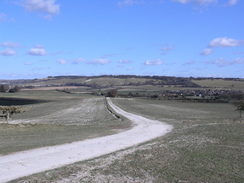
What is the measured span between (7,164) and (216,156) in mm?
9564

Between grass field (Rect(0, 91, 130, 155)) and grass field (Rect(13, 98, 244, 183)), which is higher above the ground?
grass field (Rect(13, 98, 244, 183))

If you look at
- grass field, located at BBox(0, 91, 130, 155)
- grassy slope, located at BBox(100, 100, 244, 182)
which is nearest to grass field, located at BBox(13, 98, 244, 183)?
grassy slope, located at BBox(100, 100, 244, 182)

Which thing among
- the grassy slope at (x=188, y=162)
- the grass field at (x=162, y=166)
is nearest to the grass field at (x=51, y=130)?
the grass field at (x=162, y=166)

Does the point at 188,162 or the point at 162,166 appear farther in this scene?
the point at 188,162

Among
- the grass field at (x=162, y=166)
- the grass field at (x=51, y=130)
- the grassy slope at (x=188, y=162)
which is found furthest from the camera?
the grass field at (x=51, y=130)

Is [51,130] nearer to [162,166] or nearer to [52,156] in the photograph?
[52,156]

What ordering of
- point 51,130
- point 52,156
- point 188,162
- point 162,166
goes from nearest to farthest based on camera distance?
point 162,166 < point 188,162 < point 52,156 < point 51,130

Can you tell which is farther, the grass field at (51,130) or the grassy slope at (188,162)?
the grass field at (51,130)

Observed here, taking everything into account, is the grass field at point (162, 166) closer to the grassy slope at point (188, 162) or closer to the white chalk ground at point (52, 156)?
the grassy slope at point (188, 162)

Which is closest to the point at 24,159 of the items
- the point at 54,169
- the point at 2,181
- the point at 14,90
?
the point at 54,169

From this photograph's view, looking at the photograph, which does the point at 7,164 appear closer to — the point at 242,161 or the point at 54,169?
the point at 54,169

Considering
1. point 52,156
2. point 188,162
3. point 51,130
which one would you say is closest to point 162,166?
point 188,162

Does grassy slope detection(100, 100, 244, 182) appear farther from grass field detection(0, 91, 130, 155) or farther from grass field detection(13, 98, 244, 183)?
grass field detection(0, 91, 130, 155)

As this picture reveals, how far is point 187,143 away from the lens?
19172mm
